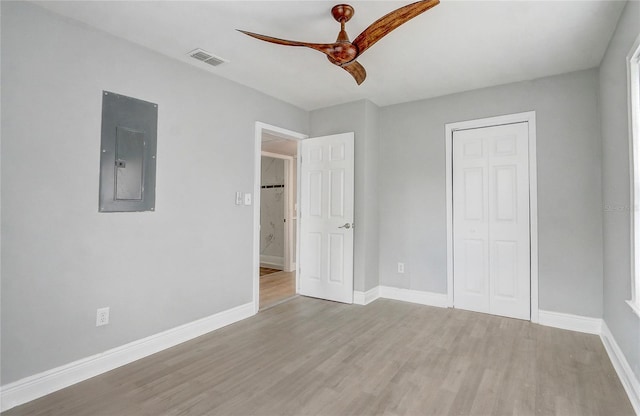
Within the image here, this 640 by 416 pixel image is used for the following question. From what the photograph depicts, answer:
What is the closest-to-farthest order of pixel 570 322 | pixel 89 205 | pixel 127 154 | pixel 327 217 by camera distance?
pixel 89 205 < pixel 127 154 < pixel 570 322 < pixel 327 217

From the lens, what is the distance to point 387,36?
247 cm

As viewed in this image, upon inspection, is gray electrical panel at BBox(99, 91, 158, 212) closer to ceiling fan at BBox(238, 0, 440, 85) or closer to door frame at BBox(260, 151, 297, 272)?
ceiling fan at BBox(238, 0, 440, 85)

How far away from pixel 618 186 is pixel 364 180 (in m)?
2.28

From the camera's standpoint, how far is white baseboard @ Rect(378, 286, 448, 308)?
12.3 feet

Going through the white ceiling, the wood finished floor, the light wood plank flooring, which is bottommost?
the wood finished floor

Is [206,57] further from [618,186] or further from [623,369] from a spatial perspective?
[623,369]

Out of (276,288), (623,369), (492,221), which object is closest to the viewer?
(623,369)

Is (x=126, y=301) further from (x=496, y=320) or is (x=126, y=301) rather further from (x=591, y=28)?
(x=591, y=28)

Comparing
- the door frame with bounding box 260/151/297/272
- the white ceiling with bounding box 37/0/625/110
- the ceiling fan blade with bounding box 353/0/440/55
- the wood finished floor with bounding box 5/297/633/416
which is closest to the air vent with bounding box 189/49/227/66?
the white ceiling with bounding box 37/0/625/110

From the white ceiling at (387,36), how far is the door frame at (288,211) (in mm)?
2907

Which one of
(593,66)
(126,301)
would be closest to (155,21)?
(126,301)

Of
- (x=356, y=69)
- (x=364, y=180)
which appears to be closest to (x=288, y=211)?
(x=364, y=180)

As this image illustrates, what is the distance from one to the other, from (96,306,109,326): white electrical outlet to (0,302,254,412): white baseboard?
0.22 metres

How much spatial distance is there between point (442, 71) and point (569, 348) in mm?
2660
